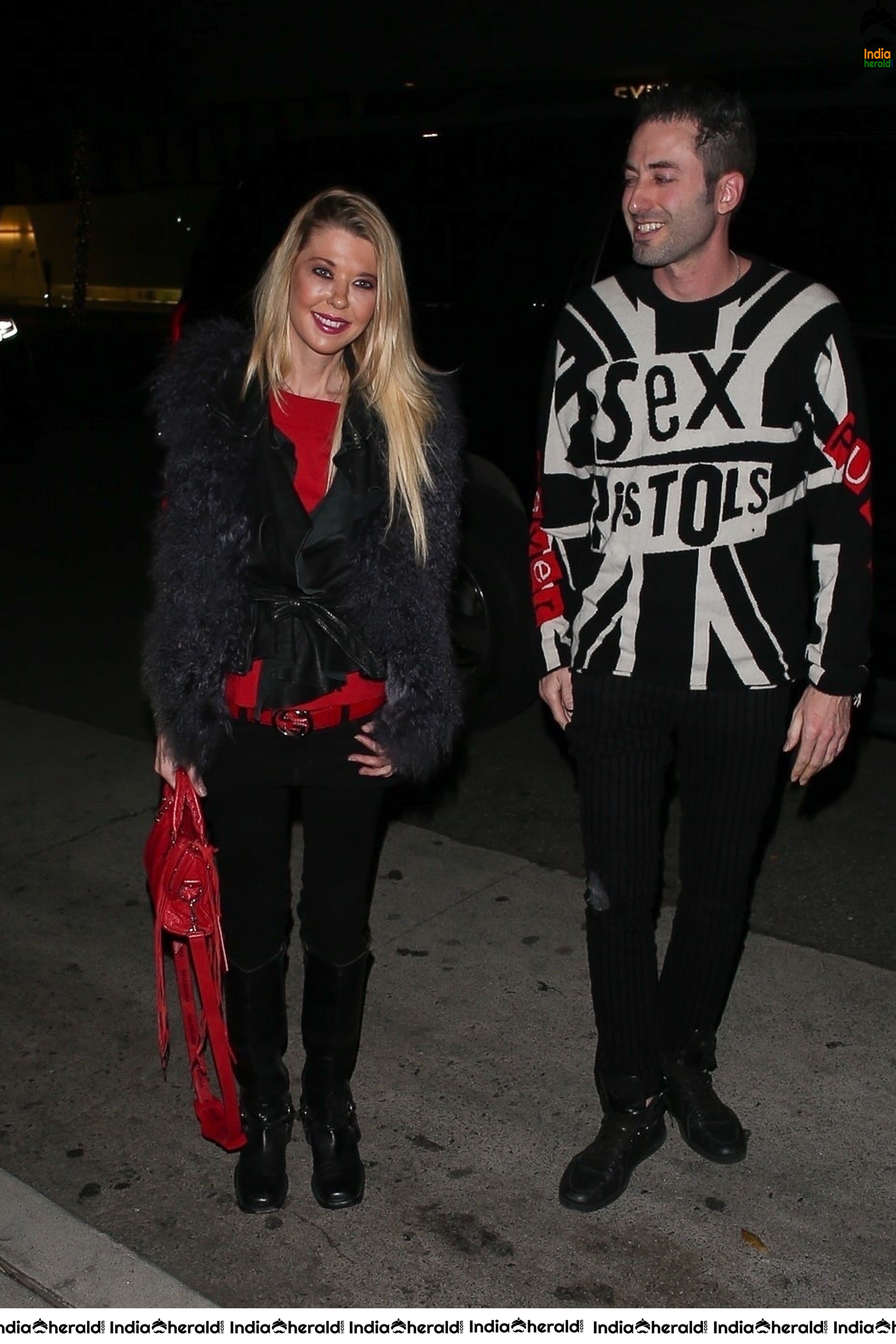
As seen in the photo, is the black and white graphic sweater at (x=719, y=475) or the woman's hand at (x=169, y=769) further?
the woman's hand at (x=169, y=769)

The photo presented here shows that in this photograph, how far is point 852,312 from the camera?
4852mm

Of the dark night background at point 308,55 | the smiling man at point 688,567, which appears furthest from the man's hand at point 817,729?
the dark night background at point 308,55

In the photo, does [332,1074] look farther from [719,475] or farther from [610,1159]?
[719,475]

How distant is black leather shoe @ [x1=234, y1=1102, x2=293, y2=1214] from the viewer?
3.27 metres

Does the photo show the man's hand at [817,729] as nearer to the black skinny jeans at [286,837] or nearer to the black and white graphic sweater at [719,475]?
the black and white graphic sweater at [719,475]

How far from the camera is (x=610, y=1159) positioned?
330 centimetres

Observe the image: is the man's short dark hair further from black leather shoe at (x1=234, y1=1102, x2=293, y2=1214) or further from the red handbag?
black leather shoe at (x1=234, y1=1102, x2=293, y2=1214)

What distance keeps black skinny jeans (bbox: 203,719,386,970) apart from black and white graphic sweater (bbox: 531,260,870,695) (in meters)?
0.56

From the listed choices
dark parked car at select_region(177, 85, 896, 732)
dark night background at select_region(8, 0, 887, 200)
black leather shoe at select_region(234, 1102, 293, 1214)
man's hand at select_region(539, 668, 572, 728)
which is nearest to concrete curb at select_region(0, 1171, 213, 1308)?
black leather shoe at select_region(234, 1102, 293, 1214)

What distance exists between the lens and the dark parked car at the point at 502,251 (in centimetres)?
505

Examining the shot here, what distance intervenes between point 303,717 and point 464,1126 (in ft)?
3.75

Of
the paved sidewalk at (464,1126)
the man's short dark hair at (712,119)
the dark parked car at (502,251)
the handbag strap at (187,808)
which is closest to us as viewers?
the man's short dark hair at (712,119)

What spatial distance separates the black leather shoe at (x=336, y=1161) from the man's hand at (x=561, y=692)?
0.98 meters

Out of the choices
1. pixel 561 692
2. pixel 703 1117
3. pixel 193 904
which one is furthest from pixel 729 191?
pixel 703 1117
